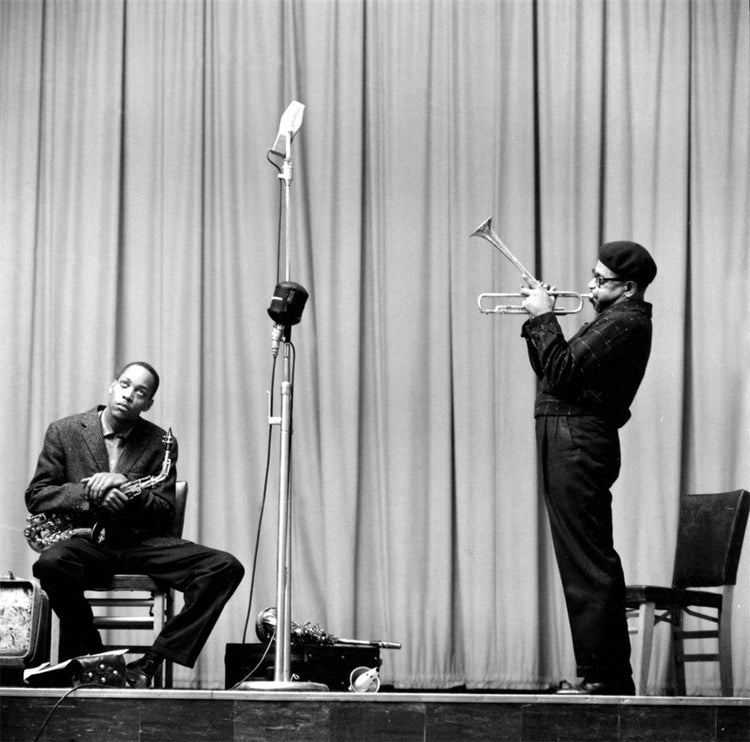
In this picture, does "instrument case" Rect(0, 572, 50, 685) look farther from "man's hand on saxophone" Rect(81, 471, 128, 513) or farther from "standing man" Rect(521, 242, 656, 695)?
"standing man" Rect(521, 242, 656, 695)

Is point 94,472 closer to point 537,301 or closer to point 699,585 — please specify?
point 537,301

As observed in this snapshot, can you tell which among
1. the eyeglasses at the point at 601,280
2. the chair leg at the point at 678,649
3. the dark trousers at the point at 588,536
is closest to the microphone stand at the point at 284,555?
the dark trousers at the point at 588,536

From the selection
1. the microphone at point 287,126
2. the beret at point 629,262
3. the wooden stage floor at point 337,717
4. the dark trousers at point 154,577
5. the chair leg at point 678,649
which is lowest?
the chair leg at point 678,649

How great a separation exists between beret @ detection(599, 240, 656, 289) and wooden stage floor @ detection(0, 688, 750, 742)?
1262 millimetres

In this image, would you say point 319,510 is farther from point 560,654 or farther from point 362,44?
point 362,44

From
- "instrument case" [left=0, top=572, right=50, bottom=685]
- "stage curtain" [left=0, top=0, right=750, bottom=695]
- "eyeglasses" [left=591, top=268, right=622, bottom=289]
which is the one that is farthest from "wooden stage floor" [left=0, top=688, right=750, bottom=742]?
"stage curtain" [left=0, top=0, right=750, bottom=695]

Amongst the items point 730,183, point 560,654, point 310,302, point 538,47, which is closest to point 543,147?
point 538,47

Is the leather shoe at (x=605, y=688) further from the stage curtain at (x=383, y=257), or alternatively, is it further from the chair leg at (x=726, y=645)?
the stage curtain at (x=383, y=257)

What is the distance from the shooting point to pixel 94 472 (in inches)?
177

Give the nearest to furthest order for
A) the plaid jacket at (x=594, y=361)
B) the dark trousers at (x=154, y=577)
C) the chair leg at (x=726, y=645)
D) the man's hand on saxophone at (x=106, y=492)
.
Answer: the plaid jacket at (x=594, y=361)
the dark trousers at (x=154, y=577)
the man's hand on saxophone at (x=106, y=492)
the chair leg at (x=726, y=645)

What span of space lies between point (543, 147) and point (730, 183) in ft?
2.91

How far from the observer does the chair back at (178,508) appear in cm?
464

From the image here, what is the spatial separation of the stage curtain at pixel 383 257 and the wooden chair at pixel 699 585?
21.6 inches

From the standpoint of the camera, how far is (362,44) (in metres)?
5.83
